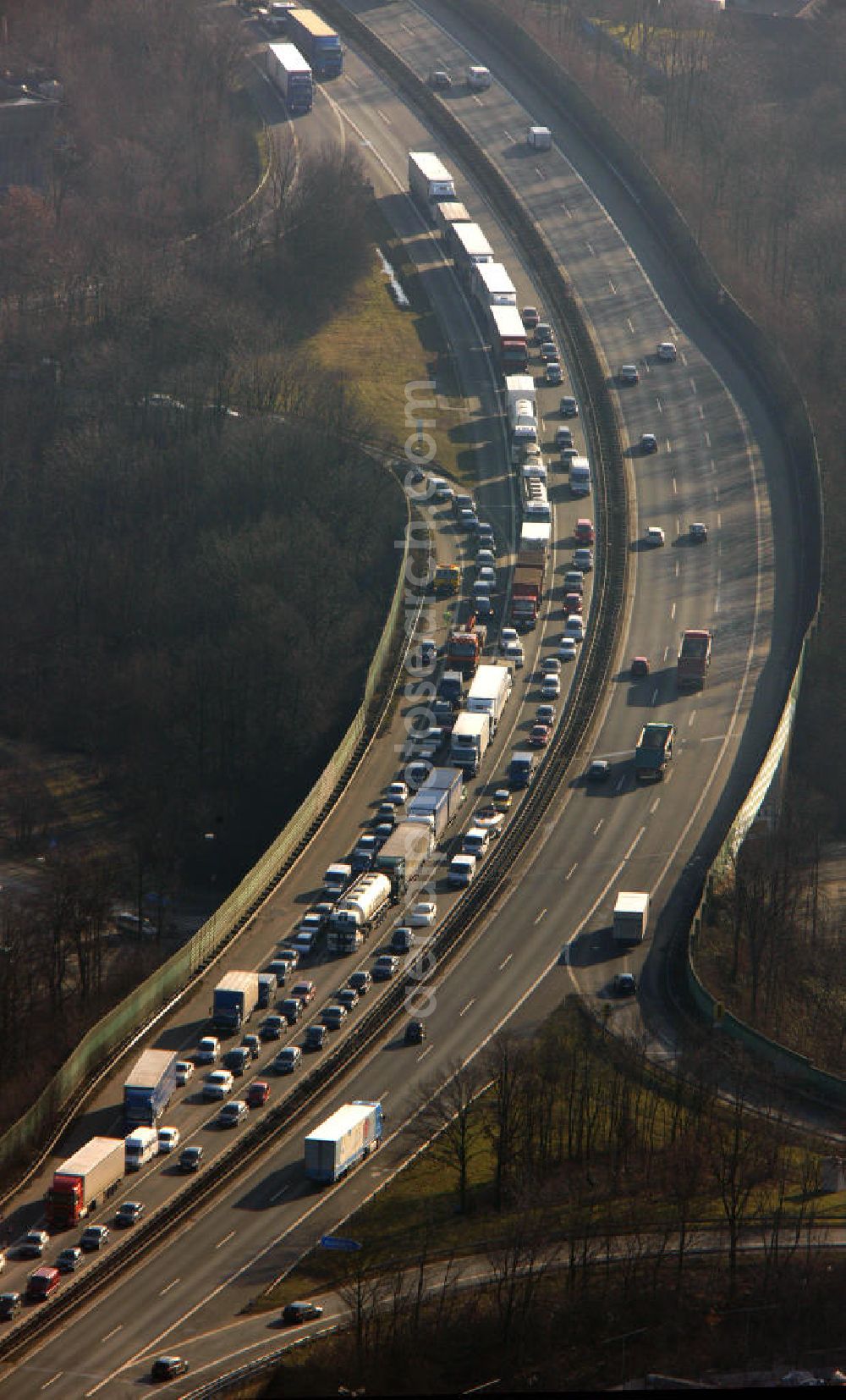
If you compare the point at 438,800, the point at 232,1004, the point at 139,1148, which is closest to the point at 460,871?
Result: the point at 438,800

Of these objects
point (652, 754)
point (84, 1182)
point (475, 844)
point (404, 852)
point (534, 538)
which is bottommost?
point (475, 844)

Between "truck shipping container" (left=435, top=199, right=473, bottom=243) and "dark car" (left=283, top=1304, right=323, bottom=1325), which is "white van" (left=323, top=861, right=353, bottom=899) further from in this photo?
"truck shipping container" (left=435, top=199, right=473, bottom=243)

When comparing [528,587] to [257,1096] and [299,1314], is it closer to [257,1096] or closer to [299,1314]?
[257,1096]

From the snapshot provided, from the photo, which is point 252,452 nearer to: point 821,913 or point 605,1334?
point 821,913

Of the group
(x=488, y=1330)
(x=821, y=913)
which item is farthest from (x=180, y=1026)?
(x=821, y=913)

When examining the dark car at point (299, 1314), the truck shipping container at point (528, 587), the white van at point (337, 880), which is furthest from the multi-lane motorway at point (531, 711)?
the truck shipping container at point (528, 587)

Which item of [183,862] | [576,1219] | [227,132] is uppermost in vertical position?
[227,132]
